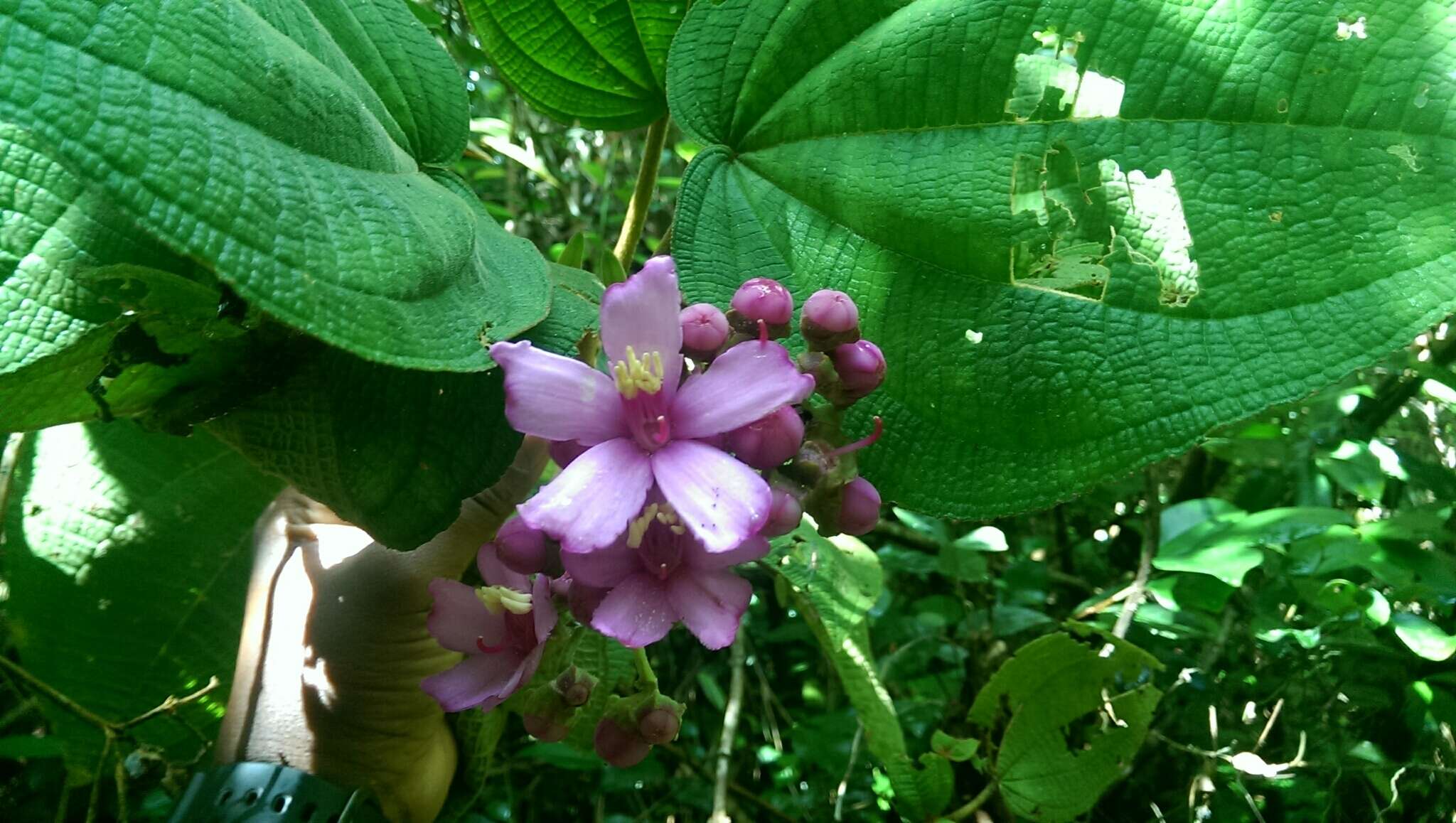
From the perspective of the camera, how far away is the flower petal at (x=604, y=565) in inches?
23.1

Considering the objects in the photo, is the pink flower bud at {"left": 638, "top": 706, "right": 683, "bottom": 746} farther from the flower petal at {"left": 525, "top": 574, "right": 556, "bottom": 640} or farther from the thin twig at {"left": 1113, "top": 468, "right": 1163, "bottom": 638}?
the thin twig at {"left": 1113, "top": 468, "right": 1163, "bottom": 638}

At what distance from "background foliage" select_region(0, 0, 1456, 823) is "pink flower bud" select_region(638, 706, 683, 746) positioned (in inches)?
8.6

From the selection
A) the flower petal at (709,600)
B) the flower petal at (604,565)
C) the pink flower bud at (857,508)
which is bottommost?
the flower petal at (709,600)

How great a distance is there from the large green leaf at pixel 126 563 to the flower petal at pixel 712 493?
28.4 inches

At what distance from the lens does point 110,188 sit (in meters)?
0.40

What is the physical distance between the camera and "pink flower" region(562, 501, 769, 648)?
59cm

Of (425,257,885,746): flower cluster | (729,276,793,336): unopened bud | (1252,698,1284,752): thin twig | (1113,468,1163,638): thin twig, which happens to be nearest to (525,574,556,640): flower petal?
(425,257,885,746): flower cluster

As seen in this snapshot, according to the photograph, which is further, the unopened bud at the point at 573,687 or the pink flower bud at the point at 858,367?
the unopened bud at the point at 573,687

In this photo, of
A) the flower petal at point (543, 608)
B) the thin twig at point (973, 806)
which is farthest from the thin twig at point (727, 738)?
the flower petal at point (543, 608)

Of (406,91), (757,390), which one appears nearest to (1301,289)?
(757,390)

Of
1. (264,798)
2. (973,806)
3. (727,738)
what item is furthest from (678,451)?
(727,738)

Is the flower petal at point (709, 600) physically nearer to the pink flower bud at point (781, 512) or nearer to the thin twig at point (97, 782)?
the pink flower bud at point (781, 512)

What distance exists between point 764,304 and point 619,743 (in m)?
0.35

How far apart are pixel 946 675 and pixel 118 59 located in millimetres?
1706
